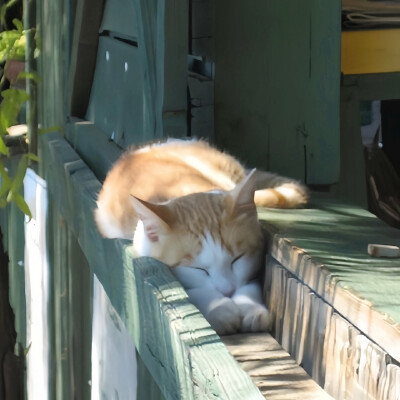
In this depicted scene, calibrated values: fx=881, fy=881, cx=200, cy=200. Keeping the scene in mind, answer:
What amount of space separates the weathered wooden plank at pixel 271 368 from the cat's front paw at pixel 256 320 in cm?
2

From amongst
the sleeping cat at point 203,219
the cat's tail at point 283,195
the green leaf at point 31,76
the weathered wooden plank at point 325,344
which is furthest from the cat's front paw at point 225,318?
the green leaf at point 31,76

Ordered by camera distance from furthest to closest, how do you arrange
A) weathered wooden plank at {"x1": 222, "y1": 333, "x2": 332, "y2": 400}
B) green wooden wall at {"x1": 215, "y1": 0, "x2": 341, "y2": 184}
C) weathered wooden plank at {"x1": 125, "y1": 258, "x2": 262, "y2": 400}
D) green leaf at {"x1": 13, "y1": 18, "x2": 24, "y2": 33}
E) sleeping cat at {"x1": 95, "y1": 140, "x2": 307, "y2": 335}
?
green leaf at {"x1": 13, "y1": 18, "x2": 24, "y2": 33}, green wooden wall at {"x1": 215, "y1": 0, "x2": 341, "y2": 184}, sleeping cat at {"x1": 95, "y1": 140, "x2": 307, "y2": 335}, weathered wooden plank at {"x1": 222, "y1": 333, "x2": 332, "y2": 400}, weathered wooden plank at {"x1": 125, "y1": 258, "x2": 262, "y2": 400}

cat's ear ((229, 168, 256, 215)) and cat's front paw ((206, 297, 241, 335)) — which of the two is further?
cat's ear ((229, 168, 256, 215))

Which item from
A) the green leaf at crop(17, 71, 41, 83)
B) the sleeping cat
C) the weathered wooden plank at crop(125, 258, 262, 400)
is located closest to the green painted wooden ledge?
the weathered wooden plank at crop(125, 258, 262, 400)

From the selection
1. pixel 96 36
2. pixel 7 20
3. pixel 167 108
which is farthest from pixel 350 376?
pixel 7 20

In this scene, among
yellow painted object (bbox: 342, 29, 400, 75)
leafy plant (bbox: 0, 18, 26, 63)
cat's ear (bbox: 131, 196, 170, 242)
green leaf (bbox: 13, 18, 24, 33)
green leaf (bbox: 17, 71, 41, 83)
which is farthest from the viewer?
green leaf (bbox: 13, 18, 24, 33)

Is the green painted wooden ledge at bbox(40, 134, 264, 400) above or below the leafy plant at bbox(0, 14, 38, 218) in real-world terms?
below

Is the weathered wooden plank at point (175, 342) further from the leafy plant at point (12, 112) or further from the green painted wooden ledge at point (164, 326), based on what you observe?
the leafy plant at point (12, 112)

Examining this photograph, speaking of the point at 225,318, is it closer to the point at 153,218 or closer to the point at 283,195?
the point at 153,218

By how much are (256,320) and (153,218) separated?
456 mm

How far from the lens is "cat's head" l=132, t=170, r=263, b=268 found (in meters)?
2.43

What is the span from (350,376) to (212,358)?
0.95ft

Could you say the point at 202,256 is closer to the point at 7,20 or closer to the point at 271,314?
the point at 271,314

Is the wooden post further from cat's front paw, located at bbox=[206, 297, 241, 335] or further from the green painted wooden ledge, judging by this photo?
cat's front paw, located at bbox=[206, 297, 241, 335]
